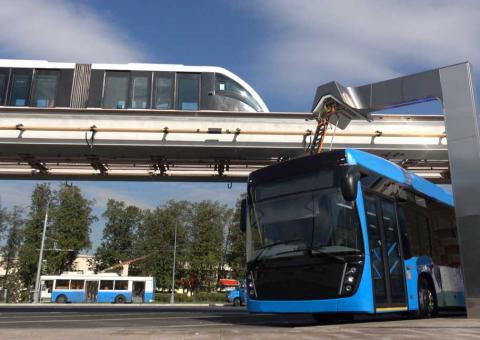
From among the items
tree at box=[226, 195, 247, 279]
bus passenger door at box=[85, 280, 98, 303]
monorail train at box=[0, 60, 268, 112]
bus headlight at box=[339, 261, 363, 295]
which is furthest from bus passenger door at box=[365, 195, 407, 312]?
tree at box=[226, 195, 247, 279]

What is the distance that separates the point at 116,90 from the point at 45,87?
7.90 ft

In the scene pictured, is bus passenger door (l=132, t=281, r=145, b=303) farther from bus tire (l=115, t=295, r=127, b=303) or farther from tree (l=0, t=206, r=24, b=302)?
tree (l=0, t=206, r=24, b=302)

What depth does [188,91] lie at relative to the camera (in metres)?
17.0

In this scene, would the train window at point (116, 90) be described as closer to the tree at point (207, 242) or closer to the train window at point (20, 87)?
the train window at point (20, 87)

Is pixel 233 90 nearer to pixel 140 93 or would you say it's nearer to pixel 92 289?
pixel 140 93

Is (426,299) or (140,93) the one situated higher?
(140,93)

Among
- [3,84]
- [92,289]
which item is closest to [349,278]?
[3,84]

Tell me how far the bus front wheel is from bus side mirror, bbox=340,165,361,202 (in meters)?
3.13

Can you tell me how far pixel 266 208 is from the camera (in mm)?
9242

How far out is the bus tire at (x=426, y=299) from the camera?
9.84 meters

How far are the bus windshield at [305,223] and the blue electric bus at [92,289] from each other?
34.3m

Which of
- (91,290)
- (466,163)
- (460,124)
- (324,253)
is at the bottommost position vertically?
(91,290)

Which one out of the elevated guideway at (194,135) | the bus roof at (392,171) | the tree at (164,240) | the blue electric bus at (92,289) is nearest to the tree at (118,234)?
the tree at (164,240)

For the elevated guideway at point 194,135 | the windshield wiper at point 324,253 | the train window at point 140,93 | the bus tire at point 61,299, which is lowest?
the bus tire at point 61,299
